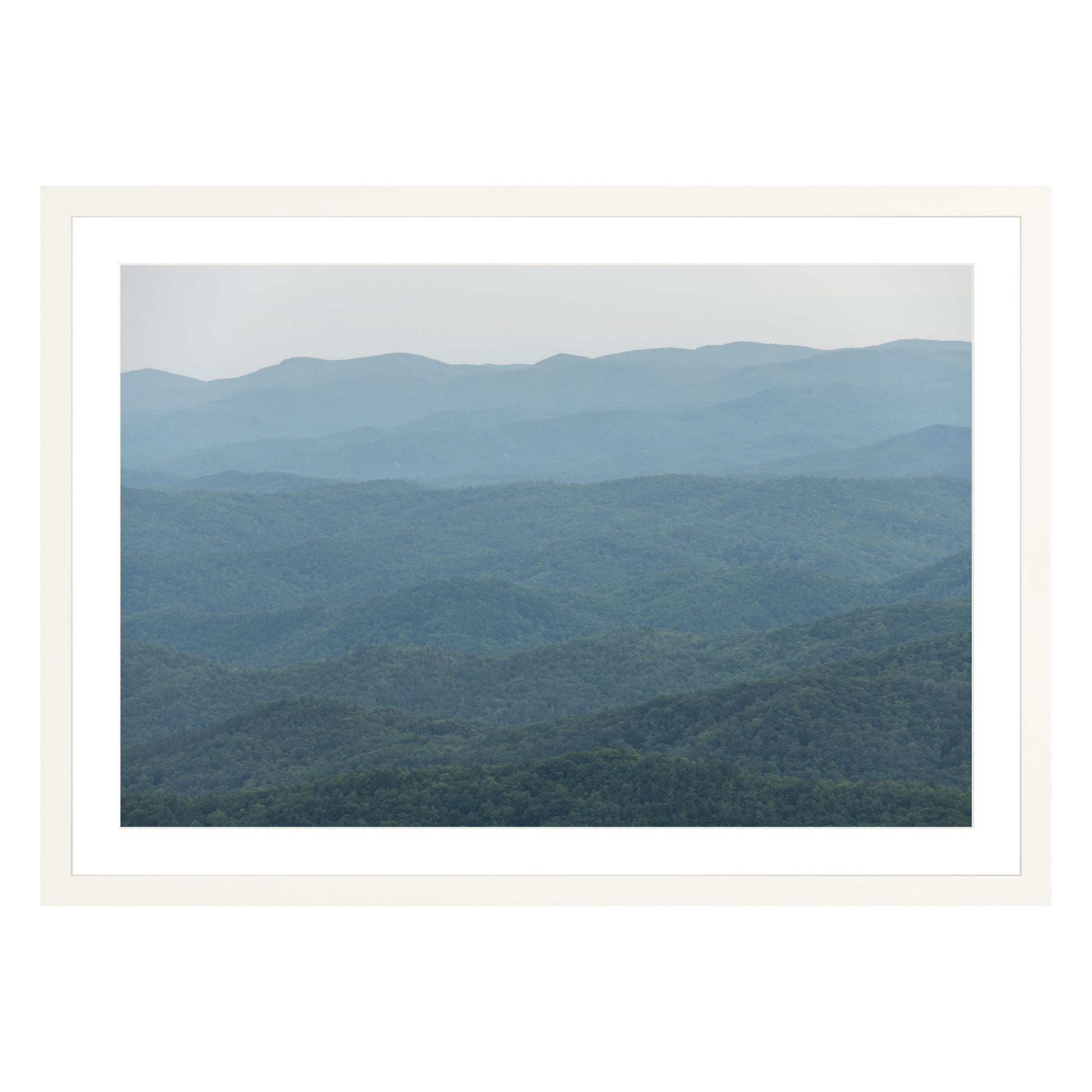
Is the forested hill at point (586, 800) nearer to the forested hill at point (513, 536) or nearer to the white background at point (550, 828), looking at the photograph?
the white background at point (550, 828)

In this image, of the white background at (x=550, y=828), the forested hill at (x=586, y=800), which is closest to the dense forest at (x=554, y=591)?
the forested hill at (x=586, y=800)


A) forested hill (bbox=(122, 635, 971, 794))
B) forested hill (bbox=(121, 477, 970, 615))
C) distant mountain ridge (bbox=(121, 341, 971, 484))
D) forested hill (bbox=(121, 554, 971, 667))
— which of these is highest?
distant mountain ridge (bbox=(121, 341, 971, 484))

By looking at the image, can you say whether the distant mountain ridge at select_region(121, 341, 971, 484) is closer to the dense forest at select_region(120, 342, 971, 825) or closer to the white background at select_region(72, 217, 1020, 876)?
the dense forest at select_region(120, 342, 971, 825)

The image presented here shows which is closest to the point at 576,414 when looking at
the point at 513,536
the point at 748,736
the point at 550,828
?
the point at 513,536

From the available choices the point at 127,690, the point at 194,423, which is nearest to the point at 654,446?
the point at 194,423

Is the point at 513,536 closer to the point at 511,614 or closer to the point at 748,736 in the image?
the point at 511,614

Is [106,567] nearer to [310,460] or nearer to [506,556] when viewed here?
[506,556]

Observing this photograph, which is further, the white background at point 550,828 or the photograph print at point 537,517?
the photograph print at point 537,517

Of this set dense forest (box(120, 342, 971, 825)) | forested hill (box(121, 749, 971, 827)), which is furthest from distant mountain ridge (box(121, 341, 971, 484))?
forested hill (box(121, 749, 971, 827))
